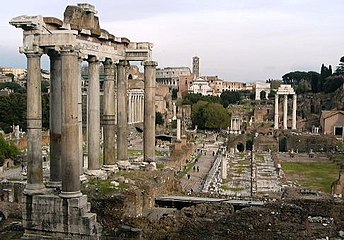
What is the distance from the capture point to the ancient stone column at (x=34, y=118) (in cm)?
1370

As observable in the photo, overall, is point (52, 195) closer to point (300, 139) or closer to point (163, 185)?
point (163, 185)

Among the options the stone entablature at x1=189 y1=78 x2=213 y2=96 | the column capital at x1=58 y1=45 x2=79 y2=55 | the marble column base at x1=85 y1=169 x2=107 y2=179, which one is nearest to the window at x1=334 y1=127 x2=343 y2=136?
the marble column base at x1=85 y1=169 x2=107 y2=179

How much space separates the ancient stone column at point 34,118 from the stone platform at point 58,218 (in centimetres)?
46

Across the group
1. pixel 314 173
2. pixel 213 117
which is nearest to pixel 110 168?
pixel 314 173

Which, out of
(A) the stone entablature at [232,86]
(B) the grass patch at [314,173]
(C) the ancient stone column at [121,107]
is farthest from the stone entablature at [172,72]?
(C) the ancient stone column at [121,107]

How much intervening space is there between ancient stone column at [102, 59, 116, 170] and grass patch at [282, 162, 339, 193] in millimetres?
16854

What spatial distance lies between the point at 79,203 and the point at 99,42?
637cm

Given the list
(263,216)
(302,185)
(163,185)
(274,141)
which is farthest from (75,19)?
(274,141)

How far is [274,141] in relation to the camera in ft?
215

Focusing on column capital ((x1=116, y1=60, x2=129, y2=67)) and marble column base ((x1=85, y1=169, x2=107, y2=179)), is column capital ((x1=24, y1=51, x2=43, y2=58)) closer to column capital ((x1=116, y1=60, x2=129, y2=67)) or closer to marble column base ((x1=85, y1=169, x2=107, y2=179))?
marble column base ((x1=85, y1=169, x2=107, y2=179))

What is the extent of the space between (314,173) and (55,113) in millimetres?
29578

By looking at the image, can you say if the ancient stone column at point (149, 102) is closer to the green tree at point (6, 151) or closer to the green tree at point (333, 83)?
the green tree at point (6, 151)

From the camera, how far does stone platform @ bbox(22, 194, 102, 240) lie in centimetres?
1291

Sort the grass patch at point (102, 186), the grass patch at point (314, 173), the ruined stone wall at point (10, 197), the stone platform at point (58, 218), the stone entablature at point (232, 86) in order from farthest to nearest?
1. the stone entablature at point (232, 86)
2. the grass patch at point (314, 173)
3. the ruined stone wall at point (10, 197)
4. the grass patch at point (102, 186)
5. the stone platform at point (58, 218)
